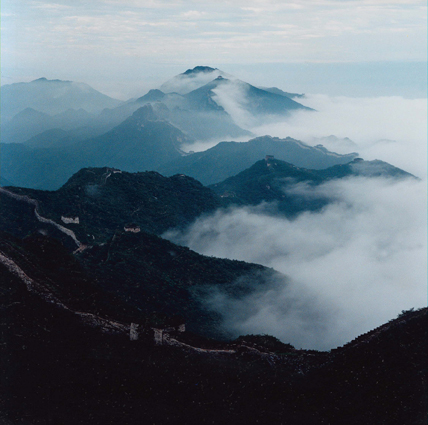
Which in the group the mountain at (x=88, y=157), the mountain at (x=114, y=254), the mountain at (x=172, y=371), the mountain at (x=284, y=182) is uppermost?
the mountain at (x=88, y=157)

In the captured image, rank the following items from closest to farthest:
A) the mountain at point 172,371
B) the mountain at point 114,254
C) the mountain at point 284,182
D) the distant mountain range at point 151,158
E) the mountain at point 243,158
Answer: the mountain at point 172,371 < the mountain at point 114,254 < the mountain at point 284,182 < the mountain at point 243,158 < the distant mountain range at point 151,158

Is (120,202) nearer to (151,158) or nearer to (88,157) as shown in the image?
(151,158)

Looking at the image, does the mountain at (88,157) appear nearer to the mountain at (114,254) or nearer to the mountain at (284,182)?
the mountain at (284,182)

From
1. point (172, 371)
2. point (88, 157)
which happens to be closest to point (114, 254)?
point (172, 371)

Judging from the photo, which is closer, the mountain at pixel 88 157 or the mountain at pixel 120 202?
the mountain at pixel 120 202

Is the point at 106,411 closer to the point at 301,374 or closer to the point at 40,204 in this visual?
the point at 301,374

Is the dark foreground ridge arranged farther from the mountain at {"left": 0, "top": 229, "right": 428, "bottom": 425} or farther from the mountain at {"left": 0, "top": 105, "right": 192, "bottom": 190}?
the mountain at {"left": 0, "top": 105, "right": 192, "bottom": 190}

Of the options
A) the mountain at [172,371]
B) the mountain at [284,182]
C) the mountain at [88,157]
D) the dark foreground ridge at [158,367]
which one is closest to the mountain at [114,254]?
the dark foreground ridge at [158,367]

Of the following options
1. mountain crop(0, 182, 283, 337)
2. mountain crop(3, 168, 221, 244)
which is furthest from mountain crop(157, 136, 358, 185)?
mountain crop(0, 182, 283, 337)
